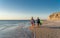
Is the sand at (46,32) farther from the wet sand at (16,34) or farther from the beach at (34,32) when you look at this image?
the wet sand at (16,34)

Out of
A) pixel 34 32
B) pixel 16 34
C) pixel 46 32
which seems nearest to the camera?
pixel 46 32

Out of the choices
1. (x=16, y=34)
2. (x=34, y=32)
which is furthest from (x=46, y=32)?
(x=16, y=34)

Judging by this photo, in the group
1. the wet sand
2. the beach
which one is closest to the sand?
the beach

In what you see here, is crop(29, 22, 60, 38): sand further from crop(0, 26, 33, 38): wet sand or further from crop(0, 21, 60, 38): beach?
crop(0, 26, 33, 38): wet sand

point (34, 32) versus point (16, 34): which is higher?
point (34, 32)

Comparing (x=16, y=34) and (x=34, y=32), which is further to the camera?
(x=34, y=32)

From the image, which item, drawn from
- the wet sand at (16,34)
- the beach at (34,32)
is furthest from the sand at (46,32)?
the wet sand at (16,34)

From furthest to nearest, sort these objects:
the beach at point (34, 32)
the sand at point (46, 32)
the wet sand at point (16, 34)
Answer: the wet sand at point (16, 34) < the beach at point (34, 32) < the sand at point (46, 32)

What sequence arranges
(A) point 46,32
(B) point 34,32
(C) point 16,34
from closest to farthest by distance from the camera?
(A) point 46,32 < (C) point 16,34 < (B) point 34,32

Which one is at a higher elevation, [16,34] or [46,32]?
[46,32]

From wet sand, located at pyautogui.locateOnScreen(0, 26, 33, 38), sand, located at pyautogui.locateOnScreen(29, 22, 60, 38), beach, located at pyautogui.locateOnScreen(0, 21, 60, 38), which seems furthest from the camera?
wet sand, located at pyautogui.locateOnScreen(0, 26, 33, 38)

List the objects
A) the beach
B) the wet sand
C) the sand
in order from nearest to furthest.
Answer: the sand < the beach < the wet sand

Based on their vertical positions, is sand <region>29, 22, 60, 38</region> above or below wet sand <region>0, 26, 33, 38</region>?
above

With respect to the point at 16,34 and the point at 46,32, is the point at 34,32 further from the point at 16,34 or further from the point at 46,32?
the point at 16,34
